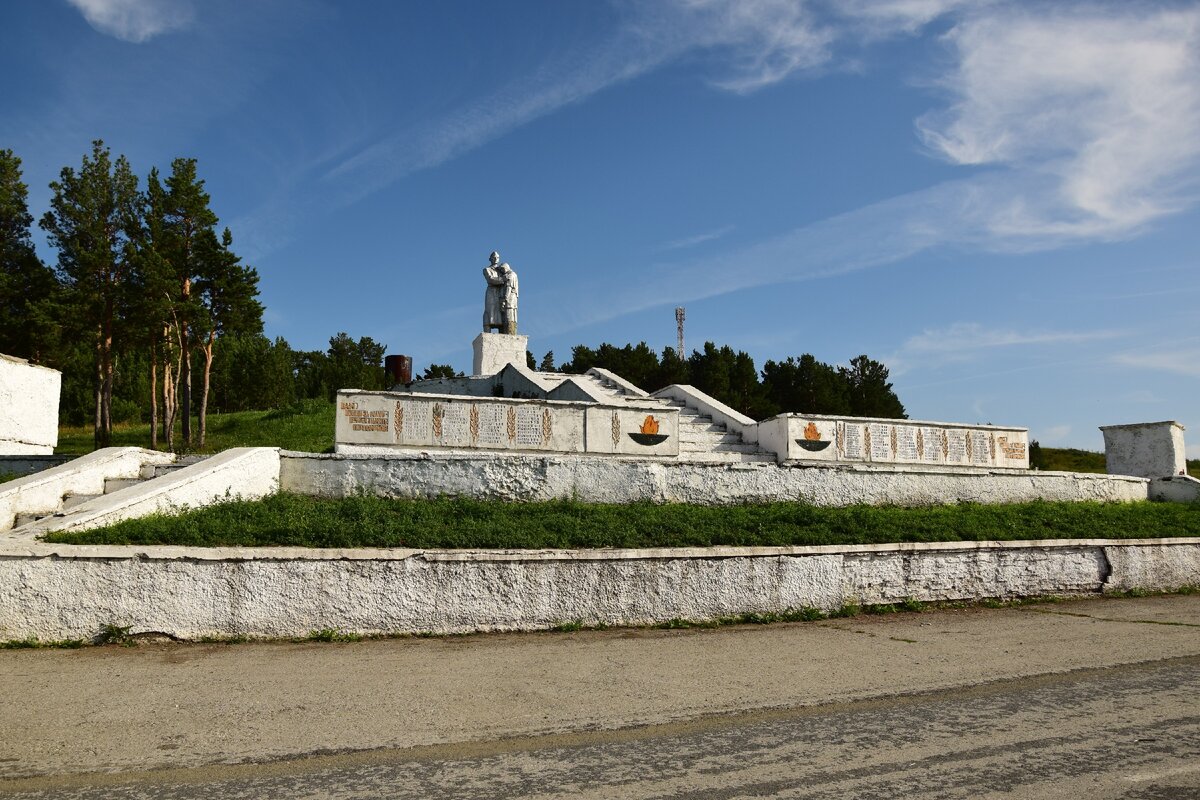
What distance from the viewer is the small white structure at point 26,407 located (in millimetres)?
13609

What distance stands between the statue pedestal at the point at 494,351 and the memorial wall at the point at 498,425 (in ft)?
36.1

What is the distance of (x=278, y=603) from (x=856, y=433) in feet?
33.1

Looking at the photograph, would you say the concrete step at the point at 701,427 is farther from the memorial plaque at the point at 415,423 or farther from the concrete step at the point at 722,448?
the memorial plaque at the point at 415,423

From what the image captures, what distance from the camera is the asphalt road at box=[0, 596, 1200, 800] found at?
4008 millimetres

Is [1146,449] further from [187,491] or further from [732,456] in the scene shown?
[187,491]

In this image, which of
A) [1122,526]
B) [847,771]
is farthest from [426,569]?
[1122,526]

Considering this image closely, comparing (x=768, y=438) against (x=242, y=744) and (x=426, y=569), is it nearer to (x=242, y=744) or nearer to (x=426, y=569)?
(x=426, y=569)

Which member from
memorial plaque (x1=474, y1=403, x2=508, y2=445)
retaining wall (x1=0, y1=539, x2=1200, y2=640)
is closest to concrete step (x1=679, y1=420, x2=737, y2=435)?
memorial plaque (x1=474, y1=403, x2=508, y2=445)

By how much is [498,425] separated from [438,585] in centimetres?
515

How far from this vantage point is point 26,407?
46.3 feet

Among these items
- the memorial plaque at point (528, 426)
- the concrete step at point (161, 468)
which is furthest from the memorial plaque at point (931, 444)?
the concrete step at point (161, 468)

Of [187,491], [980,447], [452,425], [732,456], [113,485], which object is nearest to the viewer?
[187,491]

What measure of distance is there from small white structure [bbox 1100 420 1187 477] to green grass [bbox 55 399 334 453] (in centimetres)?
1690

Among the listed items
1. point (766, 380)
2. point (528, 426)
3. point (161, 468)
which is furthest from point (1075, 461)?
point (161, 468)
